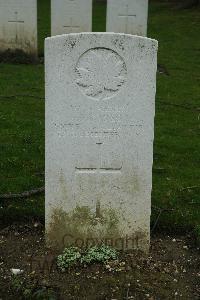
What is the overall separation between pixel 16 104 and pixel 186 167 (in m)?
3.56

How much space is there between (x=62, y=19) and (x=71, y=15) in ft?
0.76

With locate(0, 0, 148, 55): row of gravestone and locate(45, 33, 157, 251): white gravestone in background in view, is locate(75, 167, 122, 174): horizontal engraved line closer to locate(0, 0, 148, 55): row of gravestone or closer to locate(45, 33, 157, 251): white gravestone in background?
locate(45, 33, 157, 251): white gravestone in background

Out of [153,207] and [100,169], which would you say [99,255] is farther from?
[153,207]

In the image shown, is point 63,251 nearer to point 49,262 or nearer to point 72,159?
point 49,262

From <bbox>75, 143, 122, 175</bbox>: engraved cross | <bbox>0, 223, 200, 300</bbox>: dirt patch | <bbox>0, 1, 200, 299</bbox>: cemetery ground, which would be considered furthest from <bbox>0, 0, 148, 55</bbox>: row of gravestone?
<bbox>75, 143, 122, 175</bbox>: engraved cross

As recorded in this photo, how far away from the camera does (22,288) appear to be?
4.17 m

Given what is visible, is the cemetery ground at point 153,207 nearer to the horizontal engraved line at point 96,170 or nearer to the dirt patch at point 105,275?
the dirt patch at point 105,275

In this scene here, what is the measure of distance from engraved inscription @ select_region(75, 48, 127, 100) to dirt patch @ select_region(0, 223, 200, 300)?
1.36m

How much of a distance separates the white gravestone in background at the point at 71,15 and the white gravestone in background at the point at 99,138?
9073 millimetres

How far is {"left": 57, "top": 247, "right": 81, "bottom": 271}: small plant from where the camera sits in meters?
4.45

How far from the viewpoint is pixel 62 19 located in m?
13.1

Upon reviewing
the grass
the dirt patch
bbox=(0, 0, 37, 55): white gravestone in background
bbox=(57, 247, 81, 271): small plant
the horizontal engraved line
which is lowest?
the dirt patch

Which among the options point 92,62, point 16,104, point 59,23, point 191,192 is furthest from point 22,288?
point 59,23

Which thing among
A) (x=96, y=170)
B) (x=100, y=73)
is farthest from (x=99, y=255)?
(x=100, y=73)
